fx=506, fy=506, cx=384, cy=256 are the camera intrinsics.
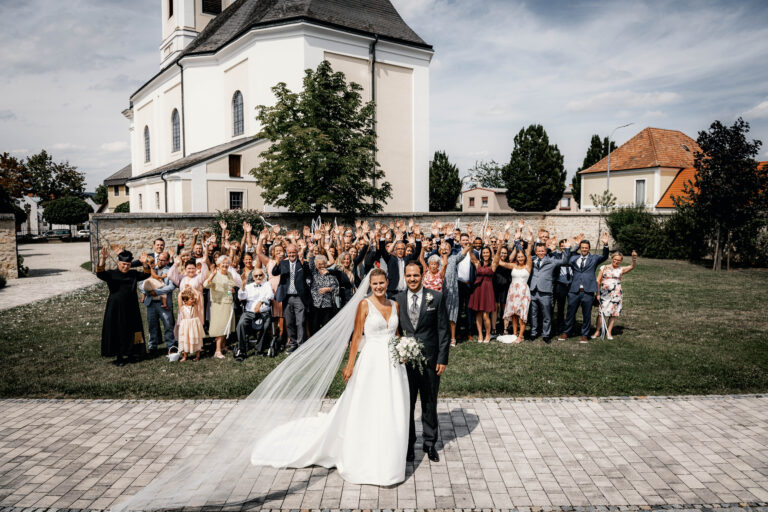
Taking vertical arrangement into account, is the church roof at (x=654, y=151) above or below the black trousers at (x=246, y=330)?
above

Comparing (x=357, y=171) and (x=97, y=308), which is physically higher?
(x=357, y=171)

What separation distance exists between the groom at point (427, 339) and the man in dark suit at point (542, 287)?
524 centimetres

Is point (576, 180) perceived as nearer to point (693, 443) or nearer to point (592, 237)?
point (592, 237)

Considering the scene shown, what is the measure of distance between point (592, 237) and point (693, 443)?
1237 inches

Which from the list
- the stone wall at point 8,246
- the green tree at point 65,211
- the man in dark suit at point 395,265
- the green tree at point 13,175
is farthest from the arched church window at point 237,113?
the green tree at point 13,175

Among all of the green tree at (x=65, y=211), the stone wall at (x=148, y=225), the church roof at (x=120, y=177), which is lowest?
the stone wall at (x=148, y=225)

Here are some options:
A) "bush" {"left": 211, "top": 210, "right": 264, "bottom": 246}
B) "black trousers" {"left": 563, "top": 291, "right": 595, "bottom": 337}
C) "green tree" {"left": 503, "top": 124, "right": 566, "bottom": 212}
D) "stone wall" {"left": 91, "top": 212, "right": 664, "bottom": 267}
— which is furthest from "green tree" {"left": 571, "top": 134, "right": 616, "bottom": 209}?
"black trousers" {"left": 563, "top": 291, "right": 595, "bottom": 337}

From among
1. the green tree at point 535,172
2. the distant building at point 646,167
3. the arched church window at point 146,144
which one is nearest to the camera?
the distant building at point 646,167

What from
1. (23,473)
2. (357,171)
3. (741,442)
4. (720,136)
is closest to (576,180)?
(720,136)

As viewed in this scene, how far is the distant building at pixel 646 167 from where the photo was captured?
4031cm

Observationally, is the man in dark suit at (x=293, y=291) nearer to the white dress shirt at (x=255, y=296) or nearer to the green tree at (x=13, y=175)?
the white dress shirt at (x=255, y=296)

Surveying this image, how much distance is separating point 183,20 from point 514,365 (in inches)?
1698

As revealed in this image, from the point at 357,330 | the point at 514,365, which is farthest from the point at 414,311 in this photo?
the point at 514,365

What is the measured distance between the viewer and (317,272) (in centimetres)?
959
